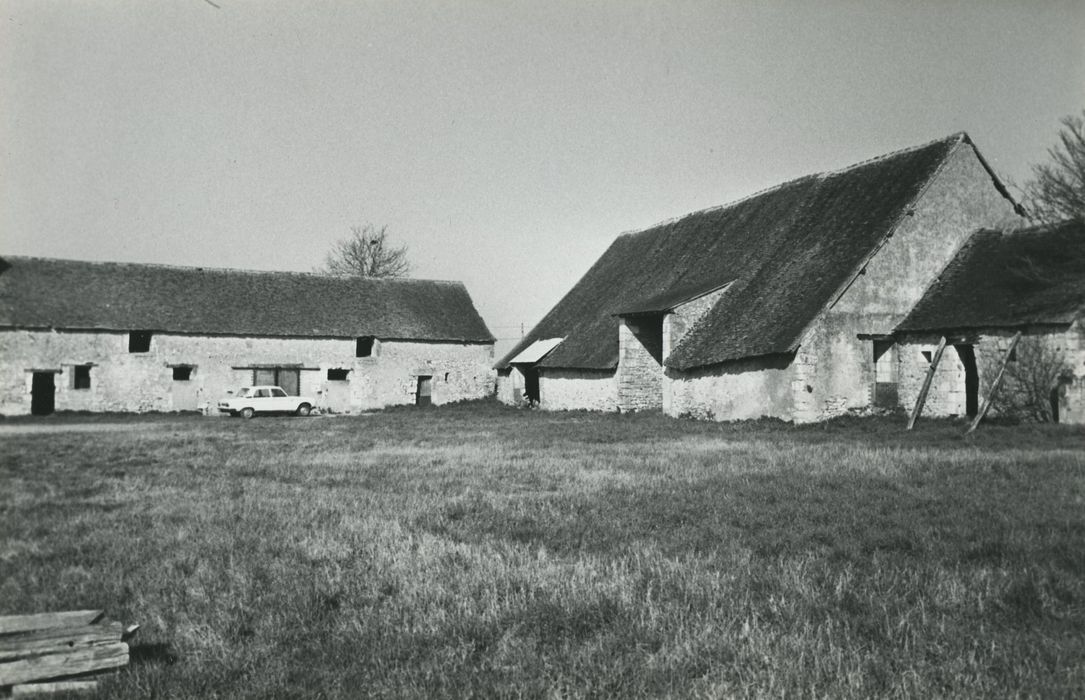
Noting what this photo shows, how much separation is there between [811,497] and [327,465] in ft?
25.1

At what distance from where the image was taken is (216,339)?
108 ft

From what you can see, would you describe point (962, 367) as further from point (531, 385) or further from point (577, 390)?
point (531, 385)

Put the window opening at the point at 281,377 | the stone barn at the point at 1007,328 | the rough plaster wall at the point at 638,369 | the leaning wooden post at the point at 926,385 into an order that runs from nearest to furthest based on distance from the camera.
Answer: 1. the stone barn at the point at 1007,328
2. the leaning wooden post at the point at 926,385
3. the rough plaster wall at the point at 638,369
4. the window opening at the point at 281,377

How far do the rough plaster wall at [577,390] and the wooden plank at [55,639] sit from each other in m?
22.5

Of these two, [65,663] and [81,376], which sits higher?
[81,376]

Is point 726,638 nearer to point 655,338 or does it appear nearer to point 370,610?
point 370,610

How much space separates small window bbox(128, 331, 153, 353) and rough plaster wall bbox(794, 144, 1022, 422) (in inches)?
1019

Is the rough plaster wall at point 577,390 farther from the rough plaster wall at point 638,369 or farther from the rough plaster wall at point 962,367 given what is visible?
the rough plaster wall at point 962,367

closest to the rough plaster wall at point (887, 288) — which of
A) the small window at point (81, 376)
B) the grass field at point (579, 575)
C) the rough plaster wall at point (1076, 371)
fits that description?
the rough plaster wall at point (1076, 371)

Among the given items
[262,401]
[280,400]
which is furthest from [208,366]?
[280,400]

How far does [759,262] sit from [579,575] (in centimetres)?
2035

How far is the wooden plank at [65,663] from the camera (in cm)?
355

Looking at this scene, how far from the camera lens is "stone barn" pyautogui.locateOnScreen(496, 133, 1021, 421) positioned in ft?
65.7

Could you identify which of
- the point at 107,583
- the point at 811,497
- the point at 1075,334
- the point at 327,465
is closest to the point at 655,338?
the point at 1075,334
